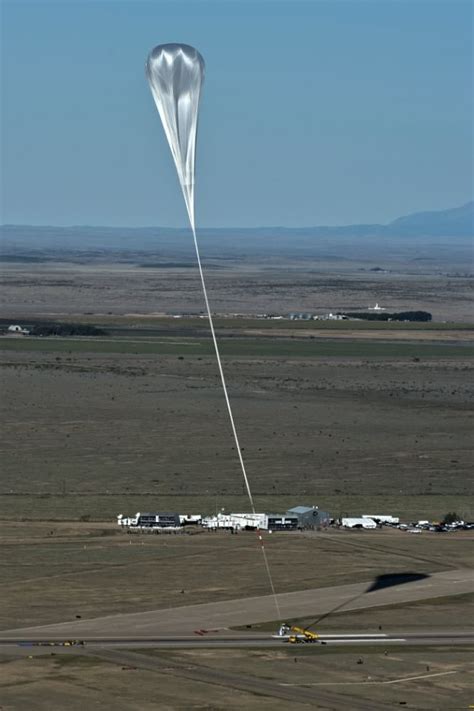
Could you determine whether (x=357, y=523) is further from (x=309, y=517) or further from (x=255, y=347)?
(x=255, y=347)

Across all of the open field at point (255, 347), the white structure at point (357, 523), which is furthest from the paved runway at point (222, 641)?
the open field at point (255, 347)

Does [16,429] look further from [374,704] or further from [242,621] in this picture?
[374,704]

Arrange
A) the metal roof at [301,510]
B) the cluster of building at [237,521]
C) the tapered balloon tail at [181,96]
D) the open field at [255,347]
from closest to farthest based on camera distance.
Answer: the tapered balloon tail at [181,96] → the cluster of building at [237,521] → the metal roof at [301,510] → the open field at [255,347]

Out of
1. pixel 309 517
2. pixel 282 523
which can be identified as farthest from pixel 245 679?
pixel 309 517

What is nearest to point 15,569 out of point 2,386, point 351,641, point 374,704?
point 351,641

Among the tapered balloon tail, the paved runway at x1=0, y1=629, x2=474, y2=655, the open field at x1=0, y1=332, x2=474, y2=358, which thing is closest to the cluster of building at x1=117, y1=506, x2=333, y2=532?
the paved runway at x1=0, y1=629, x2=474, y2=655

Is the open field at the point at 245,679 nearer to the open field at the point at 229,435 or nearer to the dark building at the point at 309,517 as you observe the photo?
the dark building at the point at 309,517
